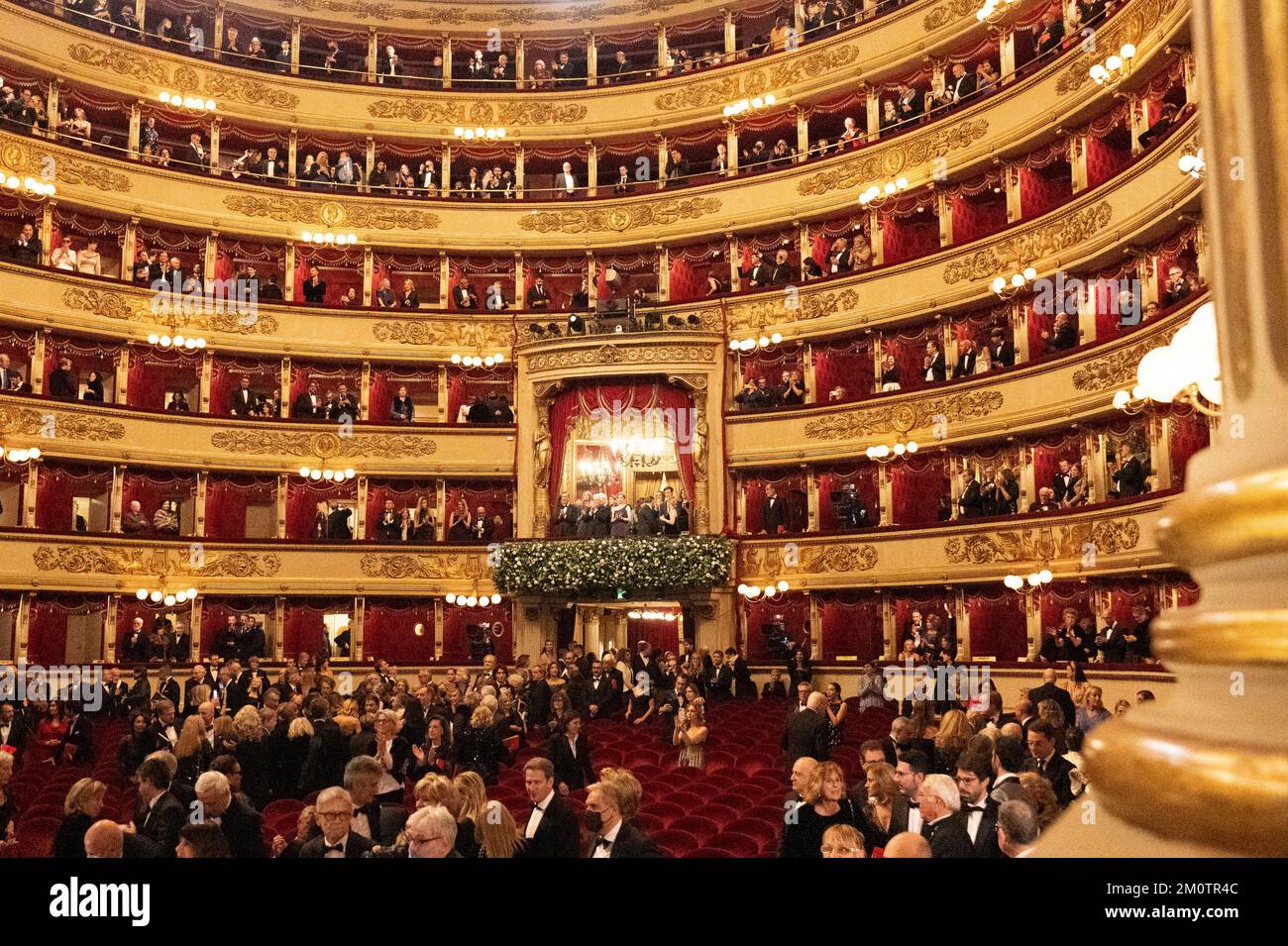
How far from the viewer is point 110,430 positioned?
23812 mm

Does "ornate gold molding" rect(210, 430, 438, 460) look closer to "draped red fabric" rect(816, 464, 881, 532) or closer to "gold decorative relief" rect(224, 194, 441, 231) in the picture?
"gold decorative relief" rect(224, 194, 441, 231)

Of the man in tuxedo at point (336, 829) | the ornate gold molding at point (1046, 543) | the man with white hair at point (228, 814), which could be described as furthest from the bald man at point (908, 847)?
the ornate gold molding at point (1046, 543)

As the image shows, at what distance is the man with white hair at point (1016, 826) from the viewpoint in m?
4.66

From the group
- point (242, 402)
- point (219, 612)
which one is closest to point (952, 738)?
point (219, 612)

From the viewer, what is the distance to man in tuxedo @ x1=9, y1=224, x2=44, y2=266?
23.3 metres

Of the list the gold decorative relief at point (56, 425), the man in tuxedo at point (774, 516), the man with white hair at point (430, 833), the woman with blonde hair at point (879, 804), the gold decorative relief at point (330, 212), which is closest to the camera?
the man with white hair at point (430, 833)

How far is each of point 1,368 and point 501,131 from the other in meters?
13.0

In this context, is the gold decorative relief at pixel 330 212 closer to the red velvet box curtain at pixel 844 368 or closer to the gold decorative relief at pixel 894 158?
the gold decorative relief at pixel 894 158

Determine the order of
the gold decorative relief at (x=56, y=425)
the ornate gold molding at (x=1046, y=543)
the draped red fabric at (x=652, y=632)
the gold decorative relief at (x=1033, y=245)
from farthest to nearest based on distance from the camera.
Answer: the draped red fabric at (x=652, y=632) → the gold decorative relief at (x=56, y=425) → the gold decorative relief at (x=1033, y=245) → the ornate gold molding at (x=1046, y=543)

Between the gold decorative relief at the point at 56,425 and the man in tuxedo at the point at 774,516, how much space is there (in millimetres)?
14118

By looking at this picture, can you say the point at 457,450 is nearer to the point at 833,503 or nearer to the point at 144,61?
the point at 833,503

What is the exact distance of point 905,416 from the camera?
22641mm
